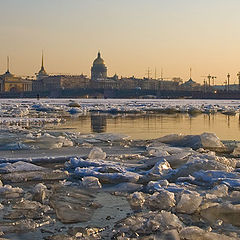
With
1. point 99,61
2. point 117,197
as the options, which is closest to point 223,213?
point 117,197

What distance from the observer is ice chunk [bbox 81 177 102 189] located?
5.39 m

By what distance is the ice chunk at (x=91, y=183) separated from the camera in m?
5.39

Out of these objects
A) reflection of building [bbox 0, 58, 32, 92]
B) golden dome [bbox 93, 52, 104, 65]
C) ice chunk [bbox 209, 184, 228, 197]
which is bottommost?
ice chunk [bbox 209, 184, 228, 197]

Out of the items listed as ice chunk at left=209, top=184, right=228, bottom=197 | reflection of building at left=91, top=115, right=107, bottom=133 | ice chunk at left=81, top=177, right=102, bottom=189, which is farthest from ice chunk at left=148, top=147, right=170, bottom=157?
reflection of building at left=91, top=115, right=107, bottom=133

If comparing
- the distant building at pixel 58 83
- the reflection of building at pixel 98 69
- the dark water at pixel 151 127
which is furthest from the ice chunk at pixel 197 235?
the reflection of building at pixel 98 69

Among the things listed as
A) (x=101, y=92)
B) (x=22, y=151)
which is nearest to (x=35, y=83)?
(x=101, y=92)

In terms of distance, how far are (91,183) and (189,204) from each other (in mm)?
1506

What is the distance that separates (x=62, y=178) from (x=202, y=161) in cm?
197

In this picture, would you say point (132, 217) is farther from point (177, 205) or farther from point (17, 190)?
point (17, 190)

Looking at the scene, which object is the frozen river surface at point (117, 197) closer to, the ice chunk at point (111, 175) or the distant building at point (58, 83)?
the ice chunk at point (111, 175)

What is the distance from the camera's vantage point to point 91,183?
5445 millimetres

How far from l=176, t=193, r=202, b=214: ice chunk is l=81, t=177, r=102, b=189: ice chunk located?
1313mm

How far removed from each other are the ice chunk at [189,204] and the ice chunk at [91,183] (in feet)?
4.31

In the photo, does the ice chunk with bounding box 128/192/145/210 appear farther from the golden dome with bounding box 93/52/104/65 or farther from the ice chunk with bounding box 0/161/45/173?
the golden dome with bounding box 93/52/104/65
